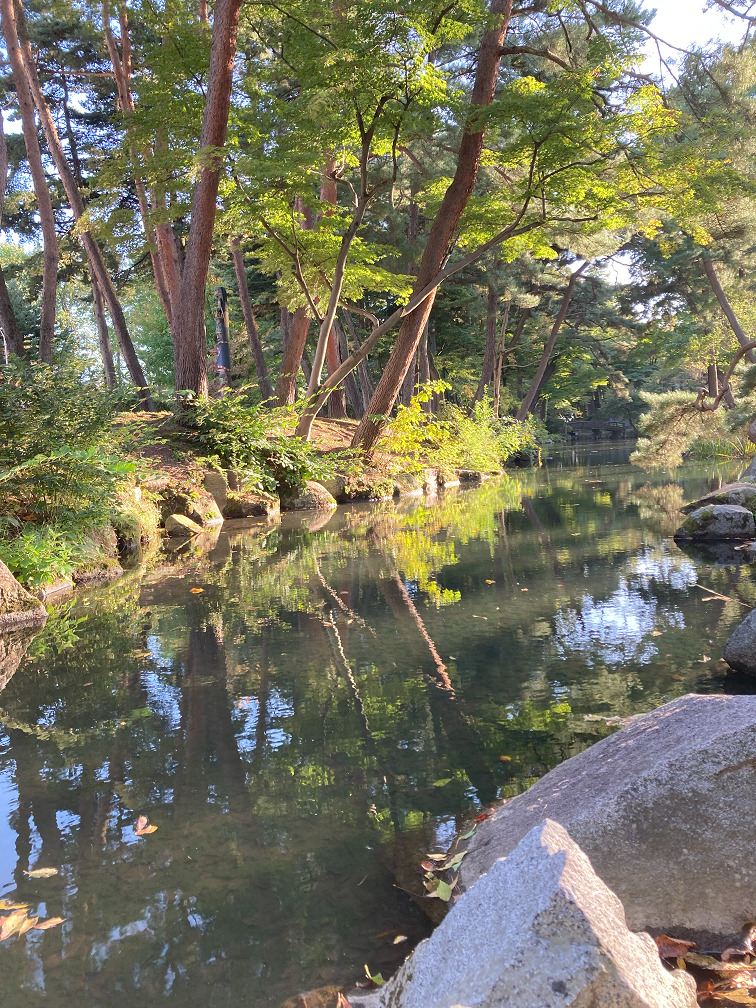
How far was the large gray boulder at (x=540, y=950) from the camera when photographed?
1.37 meters

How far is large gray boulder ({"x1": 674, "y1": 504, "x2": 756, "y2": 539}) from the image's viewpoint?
365 inches

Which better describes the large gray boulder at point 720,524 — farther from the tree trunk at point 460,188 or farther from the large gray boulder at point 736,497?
the tree trunk at point 460,188

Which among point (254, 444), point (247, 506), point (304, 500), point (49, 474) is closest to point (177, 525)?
point (247, 506)

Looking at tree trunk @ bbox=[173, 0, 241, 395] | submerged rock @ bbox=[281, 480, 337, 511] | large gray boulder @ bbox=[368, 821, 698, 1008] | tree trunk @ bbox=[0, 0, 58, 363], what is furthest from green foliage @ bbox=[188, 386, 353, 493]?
large gray boulder @ bbox=[368, 821, 698, 1008]

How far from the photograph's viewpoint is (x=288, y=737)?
3719mm

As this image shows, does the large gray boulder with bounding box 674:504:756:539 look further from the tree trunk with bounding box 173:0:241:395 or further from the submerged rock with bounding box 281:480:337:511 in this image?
the tree trunk with bounding box 173:0:241:395

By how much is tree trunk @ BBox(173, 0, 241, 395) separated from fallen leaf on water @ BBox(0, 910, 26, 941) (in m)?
10.9

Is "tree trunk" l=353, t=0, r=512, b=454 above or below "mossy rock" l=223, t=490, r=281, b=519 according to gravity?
above

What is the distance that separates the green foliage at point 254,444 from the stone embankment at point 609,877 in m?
11.0

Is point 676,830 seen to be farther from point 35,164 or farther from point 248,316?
point 248,316

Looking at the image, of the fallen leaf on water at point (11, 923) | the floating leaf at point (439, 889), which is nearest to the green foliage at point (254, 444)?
the fallen leaf on water at point (11, 923)

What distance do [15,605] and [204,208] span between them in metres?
8.49

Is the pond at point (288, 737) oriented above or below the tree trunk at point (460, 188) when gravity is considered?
below

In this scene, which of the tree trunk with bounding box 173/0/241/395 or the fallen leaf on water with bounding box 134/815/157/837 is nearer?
the fallen leaf on water with bounding box 134/815/157/837
